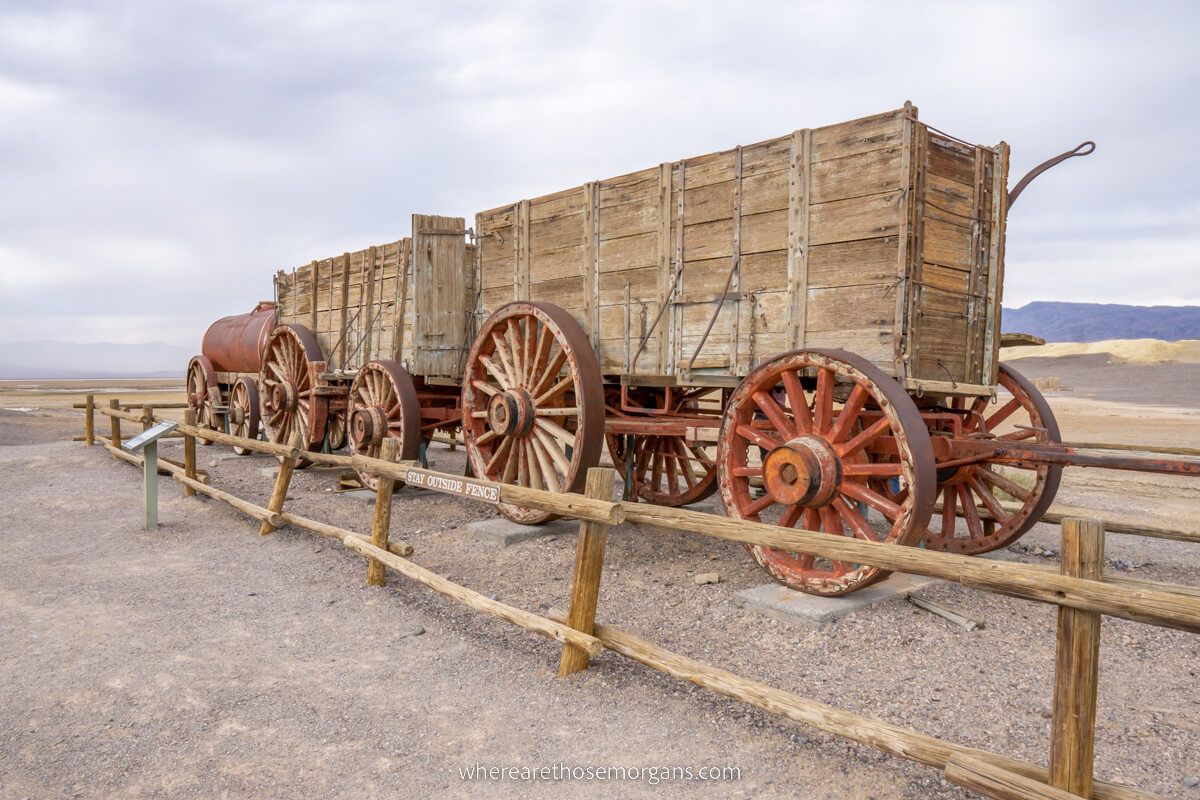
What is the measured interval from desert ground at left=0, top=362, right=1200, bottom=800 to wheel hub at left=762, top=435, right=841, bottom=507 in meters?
0.69

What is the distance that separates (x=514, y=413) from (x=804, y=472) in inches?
106

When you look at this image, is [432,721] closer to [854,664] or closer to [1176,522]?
[854,664]

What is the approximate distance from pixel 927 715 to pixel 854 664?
20.7 inches

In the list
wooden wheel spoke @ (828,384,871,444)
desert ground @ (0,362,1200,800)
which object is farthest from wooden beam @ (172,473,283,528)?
wooden wheel spoke @ (828,384,871,444)

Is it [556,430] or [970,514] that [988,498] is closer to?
[970,514]

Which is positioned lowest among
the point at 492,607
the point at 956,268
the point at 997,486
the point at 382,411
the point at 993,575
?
the point at 492,607

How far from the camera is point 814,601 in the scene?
435cm

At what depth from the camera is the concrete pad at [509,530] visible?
20.6 feet

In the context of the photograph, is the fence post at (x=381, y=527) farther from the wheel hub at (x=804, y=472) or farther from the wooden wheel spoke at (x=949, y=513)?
the wooden wheel spoke at (x=949, y=513)

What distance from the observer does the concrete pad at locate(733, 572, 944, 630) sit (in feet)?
13.8

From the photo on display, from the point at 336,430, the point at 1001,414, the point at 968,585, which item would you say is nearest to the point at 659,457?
the point at 1001,414

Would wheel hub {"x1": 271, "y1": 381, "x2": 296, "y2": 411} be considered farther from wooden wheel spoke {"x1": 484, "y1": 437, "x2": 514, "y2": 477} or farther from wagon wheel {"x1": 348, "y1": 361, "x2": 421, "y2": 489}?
wooden wheel spoke {"x1": 484, "y1": 437, "x2": 514, "y2": 477}

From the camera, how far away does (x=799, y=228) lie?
4660 mm

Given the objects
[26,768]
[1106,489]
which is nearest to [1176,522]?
[1106,489]
